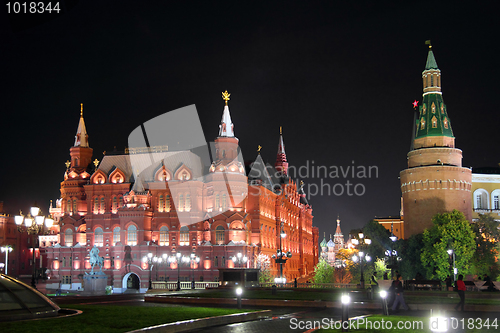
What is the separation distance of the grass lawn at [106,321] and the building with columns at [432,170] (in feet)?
199

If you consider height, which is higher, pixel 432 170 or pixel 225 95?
pixel 225 95

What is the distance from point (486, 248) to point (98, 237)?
55626 mm

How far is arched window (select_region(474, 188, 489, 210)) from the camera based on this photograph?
90.2m

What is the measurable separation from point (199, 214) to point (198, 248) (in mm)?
5189

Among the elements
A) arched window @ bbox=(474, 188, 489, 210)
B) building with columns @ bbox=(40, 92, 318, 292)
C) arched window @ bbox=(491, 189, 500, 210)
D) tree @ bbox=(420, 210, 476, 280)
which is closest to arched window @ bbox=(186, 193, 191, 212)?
building with columns @ bbox=(40, 92, 318, 292)

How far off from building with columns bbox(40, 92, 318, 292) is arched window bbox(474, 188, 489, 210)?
1338 inches

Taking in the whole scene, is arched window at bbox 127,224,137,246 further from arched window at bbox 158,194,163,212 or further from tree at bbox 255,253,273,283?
tree at bbox 255,253,273,283

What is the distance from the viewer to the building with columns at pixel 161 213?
7831cm

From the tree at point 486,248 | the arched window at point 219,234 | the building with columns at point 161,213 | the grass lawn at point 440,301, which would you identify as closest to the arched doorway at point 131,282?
the building with columns at point 161,213

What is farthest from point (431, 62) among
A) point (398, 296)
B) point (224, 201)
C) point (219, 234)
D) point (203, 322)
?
point (203, 322)

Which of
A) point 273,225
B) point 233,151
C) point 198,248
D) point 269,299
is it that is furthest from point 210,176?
point 269,299

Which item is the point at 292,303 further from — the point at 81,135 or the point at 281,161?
the point at 281,161

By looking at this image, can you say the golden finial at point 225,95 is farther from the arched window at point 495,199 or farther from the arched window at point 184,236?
the arched window at point 495,199

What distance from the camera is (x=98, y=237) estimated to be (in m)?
84.6
